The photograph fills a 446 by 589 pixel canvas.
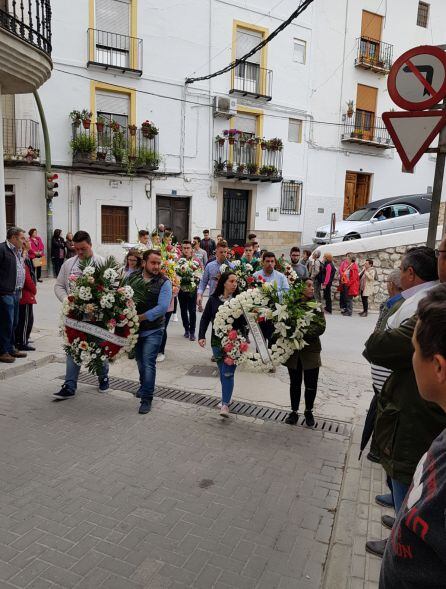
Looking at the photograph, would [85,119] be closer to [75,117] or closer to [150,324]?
[75,117]

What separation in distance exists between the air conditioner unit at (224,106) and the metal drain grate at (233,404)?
54.3 feet

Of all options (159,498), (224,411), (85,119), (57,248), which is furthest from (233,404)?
(85,119)

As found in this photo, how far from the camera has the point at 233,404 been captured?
19.5 feet

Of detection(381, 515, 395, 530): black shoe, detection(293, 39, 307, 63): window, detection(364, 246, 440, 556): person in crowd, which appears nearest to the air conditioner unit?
detection(293, 39, 307, 63): window

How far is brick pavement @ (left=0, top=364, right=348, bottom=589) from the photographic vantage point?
2.96 meters

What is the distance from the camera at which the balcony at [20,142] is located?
1653cm

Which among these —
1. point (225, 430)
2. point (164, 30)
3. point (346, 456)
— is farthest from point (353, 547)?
point (164, 30)

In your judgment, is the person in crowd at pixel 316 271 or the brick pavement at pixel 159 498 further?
the person in crowd at pixel 316 271

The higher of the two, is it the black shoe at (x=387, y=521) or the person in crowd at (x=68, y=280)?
the person in crowd at (x=68, y=280)

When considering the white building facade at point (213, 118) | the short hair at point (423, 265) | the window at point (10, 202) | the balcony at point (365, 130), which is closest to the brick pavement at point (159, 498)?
the short hair at point (423, 265)

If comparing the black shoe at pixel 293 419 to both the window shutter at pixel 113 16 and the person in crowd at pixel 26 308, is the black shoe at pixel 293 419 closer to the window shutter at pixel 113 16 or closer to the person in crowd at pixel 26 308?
the person in crowd at pixel 26 308

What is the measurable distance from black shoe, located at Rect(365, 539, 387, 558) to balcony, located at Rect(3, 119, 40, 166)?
1666 cm

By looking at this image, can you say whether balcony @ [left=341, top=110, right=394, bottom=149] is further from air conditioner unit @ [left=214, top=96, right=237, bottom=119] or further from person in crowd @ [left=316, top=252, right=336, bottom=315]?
person in crowd @ [left=316, top=252, right=336, bottom=315]

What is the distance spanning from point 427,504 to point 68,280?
5314 millimetres
